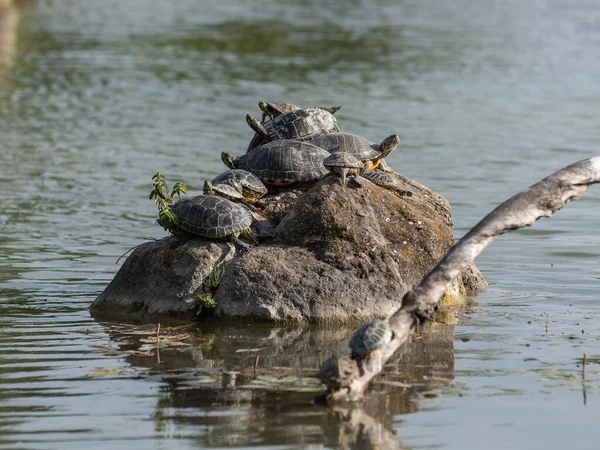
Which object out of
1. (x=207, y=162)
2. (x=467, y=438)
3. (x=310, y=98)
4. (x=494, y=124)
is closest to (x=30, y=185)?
(x=207, y=162)

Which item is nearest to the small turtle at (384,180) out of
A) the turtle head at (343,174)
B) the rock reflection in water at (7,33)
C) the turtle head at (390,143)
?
the turtle head at (390,143)

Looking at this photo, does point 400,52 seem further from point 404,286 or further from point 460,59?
point 404,286

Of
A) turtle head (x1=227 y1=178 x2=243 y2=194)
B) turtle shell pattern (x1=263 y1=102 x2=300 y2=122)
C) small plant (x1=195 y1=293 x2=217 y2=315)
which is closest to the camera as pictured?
small plant (x1=195 y1=293 x2=217 y2=315)

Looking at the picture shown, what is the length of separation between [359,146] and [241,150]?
816 cm

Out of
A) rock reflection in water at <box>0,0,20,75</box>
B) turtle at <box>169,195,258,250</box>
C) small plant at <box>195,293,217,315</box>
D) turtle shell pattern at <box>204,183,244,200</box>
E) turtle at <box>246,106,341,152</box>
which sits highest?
rock reflection in water at <box>0,0,20,75</box>

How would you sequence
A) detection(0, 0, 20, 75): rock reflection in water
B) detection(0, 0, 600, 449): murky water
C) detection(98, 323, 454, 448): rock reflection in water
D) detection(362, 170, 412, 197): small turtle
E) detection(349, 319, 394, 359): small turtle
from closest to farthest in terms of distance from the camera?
detection(98, 323, 454, 448): rock reflection in water < detection(0, 0, 600, 449): murky water < detection(349, 319, 394, 359): small turtle < detection(362, 170, 412, 197): small turtle < detection(0, 0, 20, 75): rock reflection in water

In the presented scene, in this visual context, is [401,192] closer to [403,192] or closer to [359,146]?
[403,192]

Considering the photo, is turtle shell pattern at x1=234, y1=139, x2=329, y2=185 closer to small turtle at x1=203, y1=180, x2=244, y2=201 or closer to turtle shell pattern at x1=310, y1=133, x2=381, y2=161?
turtle shell pattern at x1=310, y1=133, x2=381, y2=161

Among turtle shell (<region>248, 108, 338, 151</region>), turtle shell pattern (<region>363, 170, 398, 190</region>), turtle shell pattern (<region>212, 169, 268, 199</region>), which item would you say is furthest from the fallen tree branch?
turtle shell (<region>248, 108, 338, 151</region>)

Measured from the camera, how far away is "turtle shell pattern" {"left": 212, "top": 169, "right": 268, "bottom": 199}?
8.77m

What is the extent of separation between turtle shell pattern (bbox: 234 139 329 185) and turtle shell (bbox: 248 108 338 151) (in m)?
0.46

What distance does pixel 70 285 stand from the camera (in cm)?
971

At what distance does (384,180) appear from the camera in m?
9.12

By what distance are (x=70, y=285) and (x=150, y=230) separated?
2.90 metres
